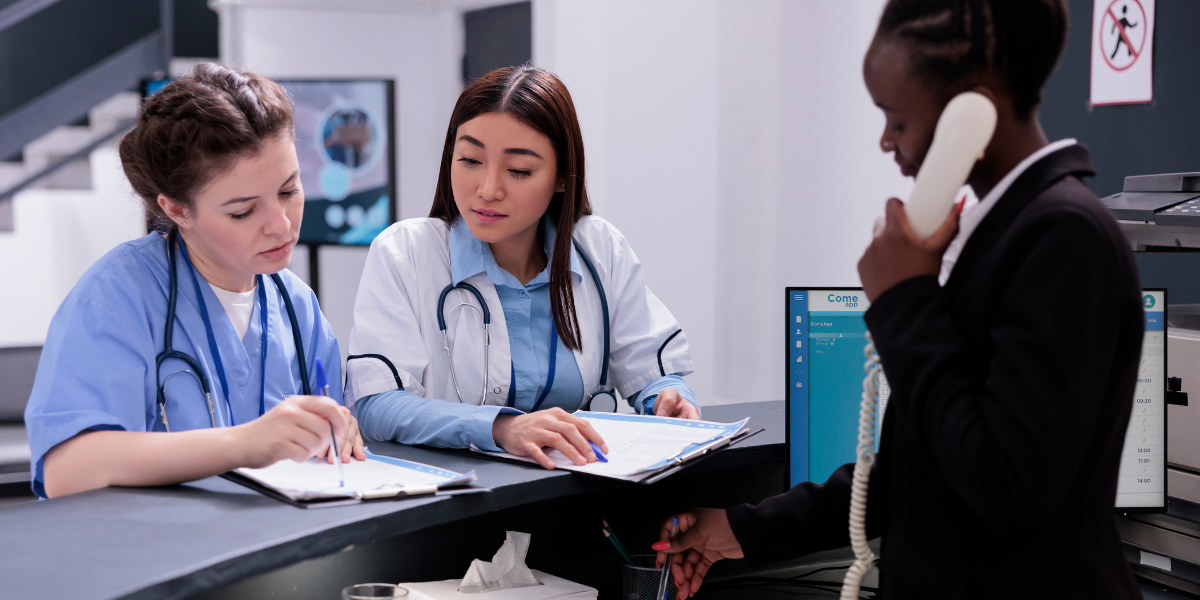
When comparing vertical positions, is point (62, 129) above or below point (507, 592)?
above

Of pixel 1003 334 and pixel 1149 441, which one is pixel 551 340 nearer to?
pixel 1149 441

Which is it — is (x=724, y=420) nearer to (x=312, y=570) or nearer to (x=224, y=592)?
(x=312, y=570)

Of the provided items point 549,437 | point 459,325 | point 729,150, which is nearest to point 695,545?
point 549,437

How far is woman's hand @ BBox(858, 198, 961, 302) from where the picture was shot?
2.56ft

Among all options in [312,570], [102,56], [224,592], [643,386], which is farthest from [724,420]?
[102,56]

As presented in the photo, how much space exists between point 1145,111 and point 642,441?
193cm

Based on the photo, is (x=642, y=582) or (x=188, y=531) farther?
(x=642, y=582)

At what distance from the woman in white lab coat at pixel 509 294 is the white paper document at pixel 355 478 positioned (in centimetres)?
25

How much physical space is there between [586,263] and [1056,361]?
116 cm

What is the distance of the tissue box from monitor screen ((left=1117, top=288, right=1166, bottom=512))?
819 mm

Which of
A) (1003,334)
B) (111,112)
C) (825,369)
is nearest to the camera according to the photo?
(1003,334)

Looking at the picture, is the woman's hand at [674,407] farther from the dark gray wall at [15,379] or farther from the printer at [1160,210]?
the dark gray wall at [15,379]

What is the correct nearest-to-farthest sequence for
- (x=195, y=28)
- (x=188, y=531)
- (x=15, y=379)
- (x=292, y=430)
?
(x=188, y=531) → (x=292, y=430) → (x=15, y=379) → (x=195, y=28)

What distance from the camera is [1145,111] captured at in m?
2.51
